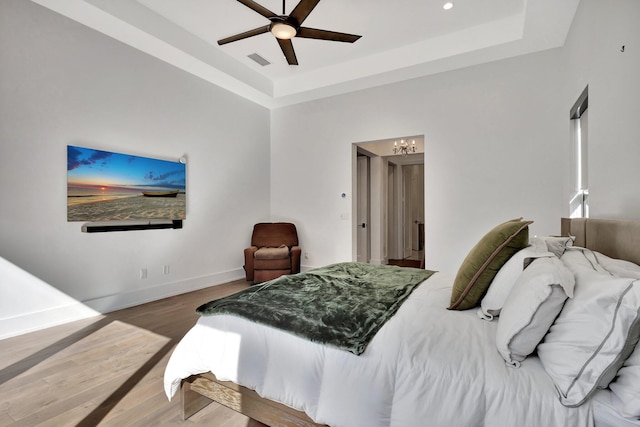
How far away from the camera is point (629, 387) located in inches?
35.1

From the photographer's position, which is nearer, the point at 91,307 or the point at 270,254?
the point at 91,307

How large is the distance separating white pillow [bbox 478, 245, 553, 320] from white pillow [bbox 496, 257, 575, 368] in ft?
0.92

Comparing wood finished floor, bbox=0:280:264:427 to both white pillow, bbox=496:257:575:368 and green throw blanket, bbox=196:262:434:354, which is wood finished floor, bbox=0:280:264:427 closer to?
green throw blanket, bbox=196:262:434:354

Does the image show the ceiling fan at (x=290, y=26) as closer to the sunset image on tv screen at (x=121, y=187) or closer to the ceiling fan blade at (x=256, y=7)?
the ceiling fan blade at (x=256, y=7)

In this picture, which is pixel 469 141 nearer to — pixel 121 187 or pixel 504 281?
pixel 504 281

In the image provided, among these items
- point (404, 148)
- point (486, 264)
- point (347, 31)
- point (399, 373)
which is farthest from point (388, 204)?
point (399, 373)

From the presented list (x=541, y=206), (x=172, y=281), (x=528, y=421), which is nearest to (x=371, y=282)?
(x=528, y=421)

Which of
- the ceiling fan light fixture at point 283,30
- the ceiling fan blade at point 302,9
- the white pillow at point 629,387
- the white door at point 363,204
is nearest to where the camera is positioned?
the white pillow at point 629,387

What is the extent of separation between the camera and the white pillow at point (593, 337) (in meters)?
0.88

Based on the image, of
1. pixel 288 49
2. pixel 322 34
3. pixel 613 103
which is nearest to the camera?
pixel 613 103

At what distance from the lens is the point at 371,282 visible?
2236mm

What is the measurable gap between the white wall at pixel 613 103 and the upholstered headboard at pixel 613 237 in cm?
15

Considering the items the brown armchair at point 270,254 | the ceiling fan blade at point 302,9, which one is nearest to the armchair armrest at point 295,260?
the brown armchair at point 270,254

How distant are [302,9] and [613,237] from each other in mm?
2557
